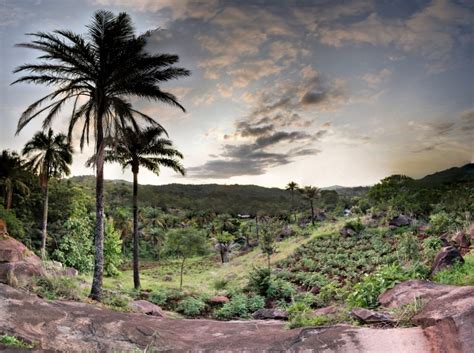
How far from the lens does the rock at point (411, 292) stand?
24.9ft

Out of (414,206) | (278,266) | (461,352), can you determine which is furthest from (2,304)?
(414,206)

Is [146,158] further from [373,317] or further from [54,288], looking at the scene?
[373,317]

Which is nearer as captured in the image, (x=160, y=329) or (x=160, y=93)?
(x=160, y=329)

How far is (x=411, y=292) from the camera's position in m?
8.15

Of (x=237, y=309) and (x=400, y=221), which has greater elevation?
(x=400, y=221)

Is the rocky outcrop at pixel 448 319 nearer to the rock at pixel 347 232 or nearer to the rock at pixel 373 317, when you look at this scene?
the rock at pixel 373 317

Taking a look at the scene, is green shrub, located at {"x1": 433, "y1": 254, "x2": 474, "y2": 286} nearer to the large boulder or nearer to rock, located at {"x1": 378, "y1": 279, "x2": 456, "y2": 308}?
rock, located at {"x1": 378, "y1": 279, "x2": 456, "y2": 308}

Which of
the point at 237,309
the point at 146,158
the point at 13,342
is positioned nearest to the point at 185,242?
the point at 146,158

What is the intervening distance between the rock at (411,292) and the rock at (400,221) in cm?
2850

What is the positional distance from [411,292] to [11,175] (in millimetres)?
34819

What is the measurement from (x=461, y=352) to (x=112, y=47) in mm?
15161

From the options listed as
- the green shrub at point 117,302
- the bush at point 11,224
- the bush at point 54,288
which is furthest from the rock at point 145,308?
the bush at point 11,224

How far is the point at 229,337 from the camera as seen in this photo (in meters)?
8.78

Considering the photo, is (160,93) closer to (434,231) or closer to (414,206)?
(434,231)
